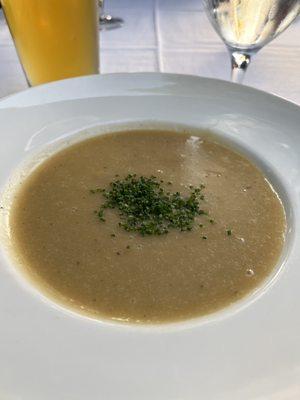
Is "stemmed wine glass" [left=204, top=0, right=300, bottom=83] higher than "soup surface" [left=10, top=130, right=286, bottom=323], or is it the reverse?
"stemmed wine glass" [left=204, top=0, right=300, bottom=83]

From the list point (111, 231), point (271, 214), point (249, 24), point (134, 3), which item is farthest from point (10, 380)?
point (134, 3)

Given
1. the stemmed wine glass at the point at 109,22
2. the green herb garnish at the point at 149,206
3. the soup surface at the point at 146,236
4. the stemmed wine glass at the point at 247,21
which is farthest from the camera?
the stemmed wine glass at the point at 109,22

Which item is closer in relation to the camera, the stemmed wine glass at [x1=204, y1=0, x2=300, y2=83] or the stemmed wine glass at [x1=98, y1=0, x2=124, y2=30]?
the stemmed wine glass at [x1=204, y1=0, x2=300, y2=83]

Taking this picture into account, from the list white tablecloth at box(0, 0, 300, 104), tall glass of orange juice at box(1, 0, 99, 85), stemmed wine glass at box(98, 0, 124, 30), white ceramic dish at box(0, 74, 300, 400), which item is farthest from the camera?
stemmed wine glass at box(98, 0, 124, 30)

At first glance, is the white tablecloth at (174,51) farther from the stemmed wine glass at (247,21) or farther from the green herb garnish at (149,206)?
the green herb garnish at (149,206)

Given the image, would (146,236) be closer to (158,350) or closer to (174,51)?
(158,350)

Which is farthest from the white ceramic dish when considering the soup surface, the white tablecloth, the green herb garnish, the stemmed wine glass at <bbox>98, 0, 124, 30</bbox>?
the stemmed wine glass at <bbox>98, 0, 124, 30</bbox>

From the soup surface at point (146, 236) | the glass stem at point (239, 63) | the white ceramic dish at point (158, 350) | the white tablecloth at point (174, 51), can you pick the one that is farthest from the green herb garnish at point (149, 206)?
the white tablecloth at point (174, 51)

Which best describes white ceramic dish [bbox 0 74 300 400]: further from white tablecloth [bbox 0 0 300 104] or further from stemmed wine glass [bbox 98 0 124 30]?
stemmed wine glass [bbox 98 0 124 30]

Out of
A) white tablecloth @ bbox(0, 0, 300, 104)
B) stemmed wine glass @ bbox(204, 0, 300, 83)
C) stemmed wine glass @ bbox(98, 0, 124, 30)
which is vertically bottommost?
white tablecloth @ bbox(0, 0, 300, 104)
